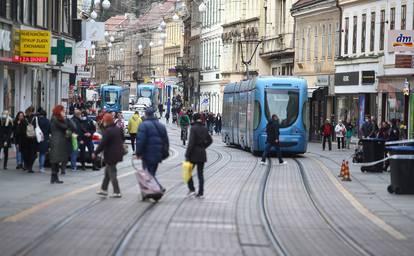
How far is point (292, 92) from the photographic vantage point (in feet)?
134

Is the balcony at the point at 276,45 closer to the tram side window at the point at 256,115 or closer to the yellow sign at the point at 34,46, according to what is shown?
the tram side window at the point at 256,115

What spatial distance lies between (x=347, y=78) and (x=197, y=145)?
44.1 metres

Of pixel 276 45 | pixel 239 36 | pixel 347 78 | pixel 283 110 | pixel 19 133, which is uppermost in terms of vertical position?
pixel 239 36

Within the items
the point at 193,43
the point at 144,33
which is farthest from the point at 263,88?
the point at 144,33

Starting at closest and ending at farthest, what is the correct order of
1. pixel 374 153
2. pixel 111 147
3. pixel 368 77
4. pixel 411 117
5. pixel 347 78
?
pixel 111 147
pixel 374 153
pixel 411 117
pixel 368 77
pixel 347 78

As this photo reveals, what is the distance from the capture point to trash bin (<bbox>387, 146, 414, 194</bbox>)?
23.6m

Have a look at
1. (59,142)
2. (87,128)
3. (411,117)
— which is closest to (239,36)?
(411,117)

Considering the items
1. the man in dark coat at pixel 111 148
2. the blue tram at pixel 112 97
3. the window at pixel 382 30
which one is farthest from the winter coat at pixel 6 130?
the blue tram at pixel 112 97

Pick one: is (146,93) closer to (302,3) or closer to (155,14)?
(302,3)

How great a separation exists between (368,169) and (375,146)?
0.83 m

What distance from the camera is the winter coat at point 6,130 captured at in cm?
2945

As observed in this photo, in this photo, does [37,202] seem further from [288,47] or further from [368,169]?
[288,47]

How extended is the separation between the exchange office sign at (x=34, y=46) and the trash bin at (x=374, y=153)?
1424cm

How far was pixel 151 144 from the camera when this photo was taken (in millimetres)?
19750
